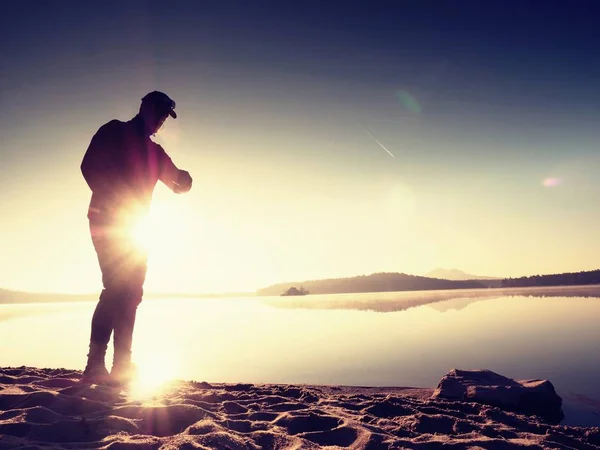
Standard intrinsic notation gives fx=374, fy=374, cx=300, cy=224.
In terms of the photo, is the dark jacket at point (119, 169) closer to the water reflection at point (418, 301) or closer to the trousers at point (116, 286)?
the trousers at point (116, 286)

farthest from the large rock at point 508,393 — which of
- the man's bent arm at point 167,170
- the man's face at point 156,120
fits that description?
the man's face at point 156,120

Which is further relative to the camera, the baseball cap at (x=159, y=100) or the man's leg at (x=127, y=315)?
the baseball cap at (x=159, y=100)

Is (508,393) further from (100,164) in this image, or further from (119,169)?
(100,164)

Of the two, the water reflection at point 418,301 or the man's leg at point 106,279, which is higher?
the man's leg at point 106,279

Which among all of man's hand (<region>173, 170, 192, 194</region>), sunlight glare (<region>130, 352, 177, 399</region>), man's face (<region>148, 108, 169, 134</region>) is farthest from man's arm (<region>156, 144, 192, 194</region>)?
sunlight glare (<region>130, 352, 177, 399</region>)

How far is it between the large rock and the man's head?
18.1ft

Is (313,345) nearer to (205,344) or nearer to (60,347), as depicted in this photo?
(205,344)

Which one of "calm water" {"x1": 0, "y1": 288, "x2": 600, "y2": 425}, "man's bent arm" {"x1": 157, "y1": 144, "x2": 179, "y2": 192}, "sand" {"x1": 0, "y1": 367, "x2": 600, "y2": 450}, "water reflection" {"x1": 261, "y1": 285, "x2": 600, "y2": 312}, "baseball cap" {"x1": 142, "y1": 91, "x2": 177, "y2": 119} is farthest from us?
"water reflection" {"x1": 261, "y1": 285, "x2": 600, "y2": 312}

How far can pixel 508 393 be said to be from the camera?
4598 mm

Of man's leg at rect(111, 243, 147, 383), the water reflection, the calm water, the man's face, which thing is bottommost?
the water reflection

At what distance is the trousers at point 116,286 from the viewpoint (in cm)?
480

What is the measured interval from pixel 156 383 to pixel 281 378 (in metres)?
2.46

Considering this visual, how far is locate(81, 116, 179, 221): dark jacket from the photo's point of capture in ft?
16.3

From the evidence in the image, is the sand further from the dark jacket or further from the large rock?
the dark jacket
